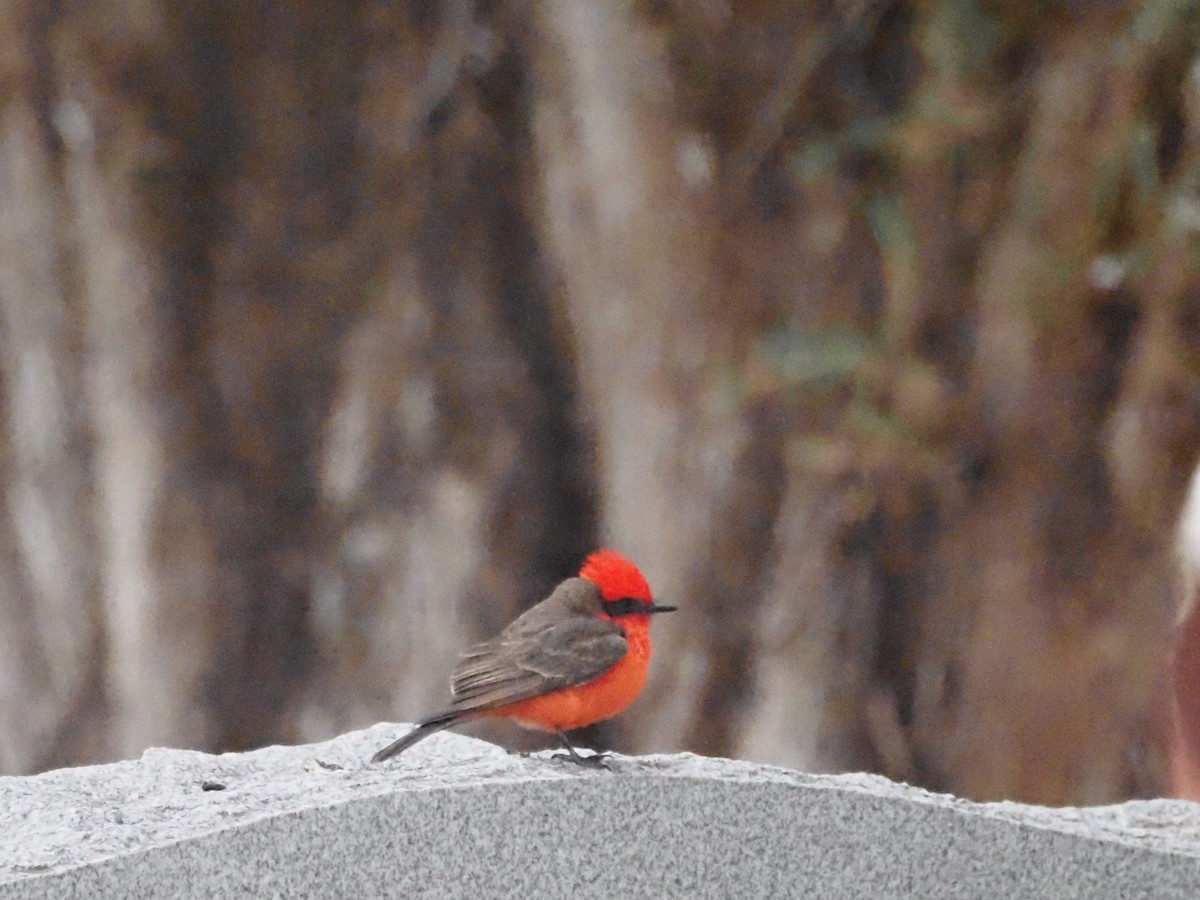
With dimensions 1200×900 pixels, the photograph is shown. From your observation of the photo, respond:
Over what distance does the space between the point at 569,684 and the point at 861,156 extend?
1629 mm

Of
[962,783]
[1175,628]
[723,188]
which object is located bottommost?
[962,783]

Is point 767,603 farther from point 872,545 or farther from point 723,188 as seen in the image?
point 723,188

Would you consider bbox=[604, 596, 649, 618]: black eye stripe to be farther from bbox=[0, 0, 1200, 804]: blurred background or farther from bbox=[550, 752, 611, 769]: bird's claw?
bbox=[0, 0, 1200, 804]: blurred background

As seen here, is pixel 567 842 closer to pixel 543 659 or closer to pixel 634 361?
pixel 543 659

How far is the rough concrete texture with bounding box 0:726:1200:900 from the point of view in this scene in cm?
181

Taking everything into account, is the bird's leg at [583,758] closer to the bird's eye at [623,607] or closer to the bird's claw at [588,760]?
the bird's claw at [588,760]

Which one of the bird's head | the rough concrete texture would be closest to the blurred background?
the rough concrete texture

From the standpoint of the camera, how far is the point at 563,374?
3514 millimetres

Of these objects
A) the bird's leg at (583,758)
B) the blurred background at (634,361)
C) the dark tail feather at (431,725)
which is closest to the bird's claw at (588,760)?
the bird's leg at (583,758)

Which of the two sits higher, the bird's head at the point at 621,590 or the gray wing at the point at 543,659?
the bird's head at the point at 621,590

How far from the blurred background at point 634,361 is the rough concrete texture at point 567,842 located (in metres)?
1.07

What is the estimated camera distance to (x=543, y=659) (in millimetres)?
2039

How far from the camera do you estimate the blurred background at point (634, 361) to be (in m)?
3.28

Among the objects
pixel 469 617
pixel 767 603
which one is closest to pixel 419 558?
pixel 469 617
